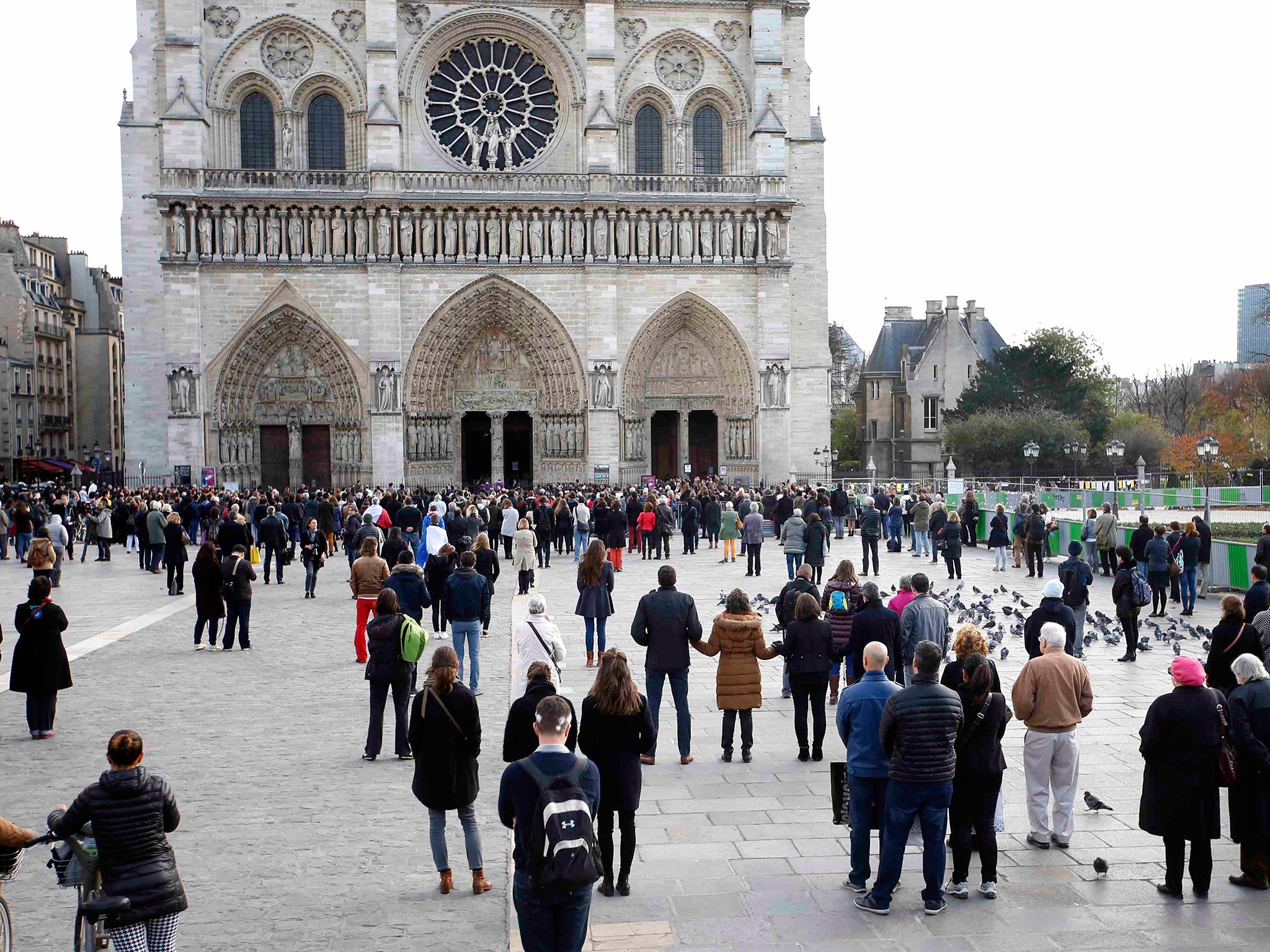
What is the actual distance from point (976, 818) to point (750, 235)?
3187cm

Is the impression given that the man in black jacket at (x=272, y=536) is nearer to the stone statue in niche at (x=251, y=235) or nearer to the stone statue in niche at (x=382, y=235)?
the stone statue in niche at (x=382, y=235)

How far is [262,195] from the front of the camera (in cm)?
3466

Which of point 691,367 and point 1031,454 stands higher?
point 691,367

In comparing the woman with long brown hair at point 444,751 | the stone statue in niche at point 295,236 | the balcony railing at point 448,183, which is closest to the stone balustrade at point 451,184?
the balcony railing at point 448,183

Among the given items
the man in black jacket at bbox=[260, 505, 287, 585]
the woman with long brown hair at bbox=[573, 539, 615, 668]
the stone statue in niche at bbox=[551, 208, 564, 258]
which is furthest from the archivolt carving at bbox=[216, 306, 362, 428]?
the woman with long brown hair at bbox=[573, 539, 615, 668]

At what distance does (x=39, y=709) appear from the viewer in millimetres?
9336

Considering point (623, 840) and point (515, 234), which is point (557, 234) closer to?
point (515, 234)

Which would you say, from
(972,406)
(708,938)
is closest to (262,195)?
(972,406)

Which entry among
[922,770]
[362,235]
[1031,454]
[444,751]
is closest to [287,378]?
[362,235]

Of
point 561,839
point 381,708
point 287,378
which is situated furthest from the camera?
point 287,378

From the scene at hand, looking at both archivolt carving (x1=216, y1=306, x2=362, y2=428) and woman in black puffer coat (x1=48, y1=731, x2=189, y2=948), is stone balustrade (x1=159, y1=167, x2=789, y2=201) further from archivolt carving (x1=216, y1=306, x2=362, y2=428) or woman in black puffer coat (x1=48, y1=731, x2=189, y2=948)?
woman in black puffer coat (x1=48, y1=731, x2=189, y2=948)

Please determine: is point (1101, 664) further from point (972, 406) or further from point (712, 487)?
point (972, 406)

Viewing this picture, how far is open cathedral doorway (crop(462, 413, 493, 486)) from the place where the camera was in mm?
38344

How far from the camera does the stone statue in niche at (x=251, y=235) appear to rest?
3484 cm
